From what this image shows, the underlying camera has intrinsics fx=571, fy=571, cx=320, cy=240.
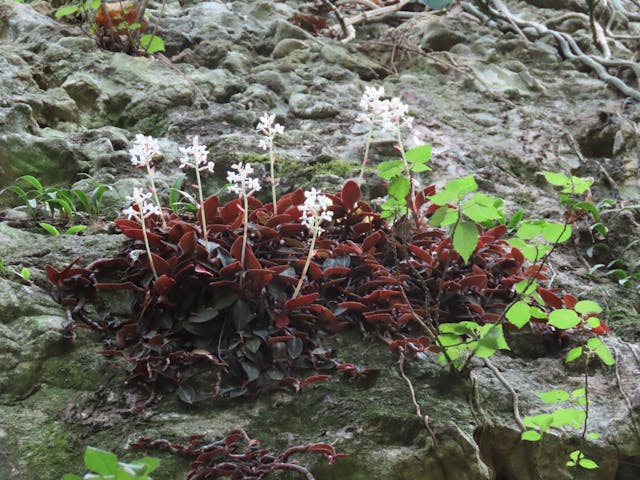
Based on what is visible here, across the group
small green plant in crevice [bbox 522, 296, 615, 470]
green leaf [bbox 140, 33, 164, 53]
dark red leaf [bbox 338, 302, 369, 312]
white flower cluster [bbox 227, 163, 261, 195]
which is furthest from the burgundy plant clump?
green leaf [bbox 140, 33, 164, 53]

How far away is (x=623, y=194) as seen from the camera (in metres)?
3.36

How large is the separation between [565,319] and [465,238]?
1.50ft

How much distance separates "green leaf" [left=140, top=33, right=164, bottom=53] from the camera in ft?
13.1

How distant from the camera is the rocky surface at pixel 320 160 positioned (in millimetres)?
1657

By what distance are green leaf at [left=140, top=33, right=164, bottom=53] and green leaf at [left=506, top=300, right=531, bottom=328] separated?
128 inches

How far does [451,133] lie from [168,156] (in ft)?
5.81

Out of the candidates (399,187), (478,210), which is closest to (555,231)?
(478,210)

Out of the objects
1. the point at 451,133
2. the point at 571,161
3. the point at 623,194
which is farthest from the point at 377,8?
the point at 623,194

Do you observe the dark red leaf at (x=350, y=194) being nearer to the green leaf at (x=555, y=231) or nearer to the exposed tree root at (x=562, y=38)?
the green leaf at (x=555, y=231)

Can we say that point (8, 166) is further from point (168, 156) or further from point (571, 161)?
point (571, 161)

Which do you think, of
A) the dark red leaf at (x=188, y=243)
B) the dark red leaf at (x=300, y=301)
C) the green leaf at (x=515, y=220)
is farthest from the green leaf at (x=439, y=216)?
the green leaf at (x=515, y=220)

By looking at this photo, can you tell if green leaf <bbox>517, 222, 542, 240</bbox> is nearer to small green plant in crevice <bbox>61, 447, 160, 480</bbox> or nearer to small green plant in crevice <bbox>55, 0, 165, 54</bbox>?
small green plant in crevice <bbox>61, 447, 160, 480</bbox>

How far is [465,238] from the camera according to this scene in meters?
1.53

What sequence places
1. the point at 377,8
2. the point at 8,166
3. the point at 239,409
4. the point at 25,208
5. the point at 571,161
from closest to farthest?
the point at 239,409 → the point at 25,208 → the point at 8,166 → the point at 571,161 → the point at 377,8
